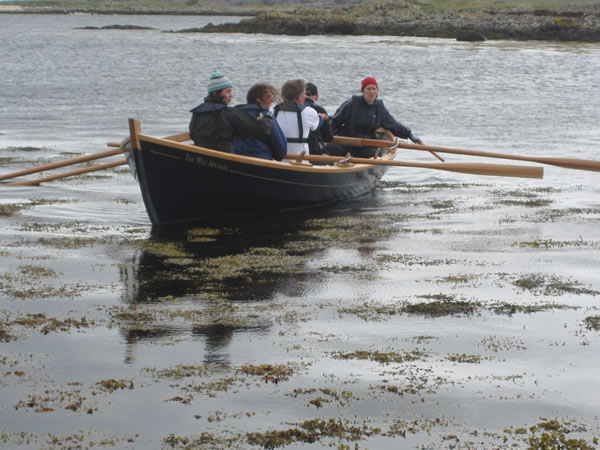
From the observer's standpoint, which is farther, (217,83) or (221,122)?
(221,122)

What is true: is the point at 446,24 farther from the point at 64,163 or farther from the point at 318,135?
the point at 64,163

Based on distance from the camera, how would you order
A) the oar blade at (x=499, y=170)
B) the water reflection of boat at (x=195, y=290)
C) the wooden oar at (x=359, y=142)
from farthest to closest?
1. the wooden oar at (x=359, y=142)
2. the oar blade at (x=499, y=170)
3. the water reflection of boat at (x=195, y=290)

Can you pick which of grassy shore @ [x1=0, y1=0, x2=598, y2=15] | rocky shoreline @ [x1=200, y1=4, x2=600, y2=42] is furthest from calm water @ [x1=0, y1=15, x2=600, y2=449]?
grassy shore @ [x1=0, y1=0, x2=598, y2=15]

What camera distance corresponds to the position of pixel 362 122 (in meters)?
14.8

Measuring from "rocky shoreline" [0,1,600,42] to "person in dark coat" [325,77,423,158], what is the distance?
53788 mm

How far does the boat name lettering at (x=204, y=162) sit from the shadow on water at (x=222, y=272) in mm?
775

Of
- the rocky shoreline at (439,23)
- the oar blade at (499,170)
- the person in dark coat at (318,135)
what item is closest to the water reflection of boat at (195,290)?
the person in dark coat at (318,135)

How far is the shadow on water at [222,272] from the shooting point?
23.6ft

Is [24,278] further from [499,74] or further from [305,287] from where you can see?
[499,74]

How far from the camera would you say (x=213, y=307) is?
774 centimetres

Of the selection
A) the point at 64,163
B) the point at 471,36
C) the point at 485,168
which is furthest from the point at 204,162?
the point at 471,36

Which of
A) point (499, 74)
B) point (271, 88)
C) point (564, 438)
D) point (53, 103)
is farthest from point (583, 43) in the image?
point (564, 438)

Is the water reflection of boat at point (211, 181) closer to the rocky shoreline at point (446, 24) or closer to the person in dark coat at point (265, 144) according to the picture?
the person in dark coat at point (265, 144)

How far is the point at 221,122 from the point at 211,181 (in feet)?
2.41
